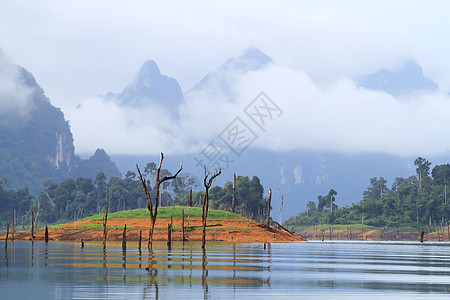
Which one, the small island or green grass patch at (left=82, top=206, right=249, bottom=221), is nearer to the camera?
the small island

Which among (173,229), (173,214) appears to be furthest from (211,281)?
(173,214)

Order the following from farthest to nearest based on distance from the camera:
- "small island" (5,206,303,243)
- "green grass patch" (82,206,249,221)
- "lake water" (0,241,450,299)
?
"green grass patch" (82,206,249,221) < "small island" (5,206,303,243) < "lake water" (0,241,450,299)

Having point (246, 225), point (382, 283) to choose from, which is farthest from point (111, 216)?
point (382, 283)

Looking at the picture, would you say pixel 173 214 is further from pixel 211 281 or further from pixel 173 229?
pixel 211 281

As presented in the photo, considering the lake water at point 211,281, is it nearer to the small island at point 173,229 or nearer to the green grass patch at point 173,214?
the small island at point 173,229

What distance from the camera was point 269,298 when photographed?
93.6ft

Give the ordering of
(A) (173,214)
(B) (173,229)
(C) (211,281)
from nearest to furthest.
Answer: (C) (211,281) → (B) (173,229) → (A) (173,214)

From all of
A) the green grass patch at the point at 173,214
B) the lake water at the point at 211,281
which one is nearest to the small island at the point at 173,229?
the green grass patch at the point at 173,214

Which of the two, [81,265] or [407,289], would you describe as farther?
[81,265]

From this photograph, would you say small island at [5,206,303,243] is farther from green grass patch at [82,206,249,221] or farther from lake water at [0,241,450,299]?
lake water at [0,241,450,299]

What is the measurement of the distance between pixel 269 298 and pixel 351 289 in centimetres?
622

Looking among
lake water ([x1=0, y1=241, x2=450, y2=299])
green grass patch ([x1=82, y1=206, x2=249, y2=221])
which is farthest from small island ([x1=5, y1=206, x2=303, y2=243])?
lake water ([x1=0, y1=241, x2=450, y2=299])

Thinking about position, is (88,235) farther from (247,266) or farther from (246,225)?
(247,266)

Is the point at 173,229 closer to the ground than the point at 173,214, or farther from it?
closer to the ground
